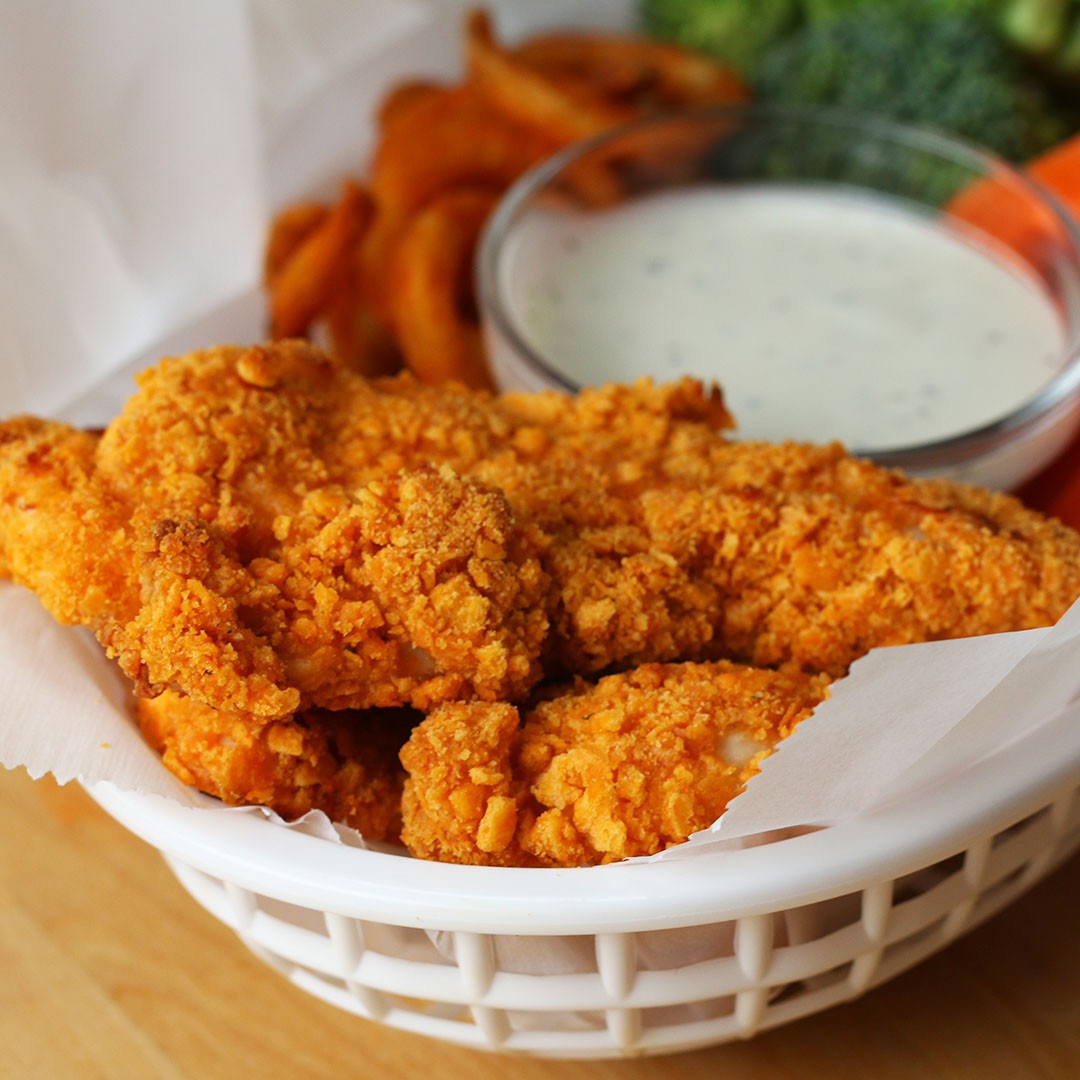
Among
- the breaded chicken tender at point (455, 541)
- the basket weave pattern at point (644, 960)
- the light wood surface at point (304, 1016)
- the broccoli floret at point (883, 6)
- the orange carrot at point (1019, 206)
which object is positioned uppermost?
the broccoli floret at point (883, 6)

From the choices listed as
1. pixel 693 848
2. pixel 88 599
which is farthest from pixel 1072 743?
pixel 88 599

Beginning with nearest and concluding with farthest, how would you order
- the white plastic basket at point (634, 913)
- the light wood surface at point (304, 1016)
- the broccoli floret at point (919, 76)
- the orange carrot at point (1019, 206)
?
the white plastic basket at point (634, 913) < the light wood surface at point (304, 1016) < the orange carrot at point (1019, 206) < the broccoli floret at point (919, 76)

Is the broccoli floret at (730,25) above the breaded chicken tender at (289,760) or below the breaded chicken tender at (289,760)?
above

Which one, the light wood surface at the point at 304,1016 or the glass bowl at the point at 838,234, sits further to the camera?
the glass bowl at the point at 838,234

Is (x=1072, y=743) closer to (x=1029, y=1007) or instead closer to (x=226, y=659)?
(x=1029, y=1007)

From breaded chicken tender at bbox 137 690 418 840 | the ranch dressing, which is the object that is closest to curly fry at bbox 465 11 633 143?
the ranch dressing

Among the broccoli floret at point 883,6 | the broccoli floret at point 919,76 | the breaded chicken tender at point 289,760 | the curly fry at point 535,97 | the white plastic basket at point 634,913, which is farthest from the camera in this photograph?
the broccoli floret at point 883,6

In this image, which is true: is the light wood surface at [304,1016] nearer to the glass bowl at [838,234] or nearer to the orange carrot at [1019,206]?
the glass bowl at [838,234]

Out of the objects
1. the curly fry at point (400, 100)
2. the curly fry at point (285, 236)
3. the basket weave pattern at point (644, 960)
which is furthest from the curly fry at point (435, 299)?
the basket weave pattern at point (644, 960)
